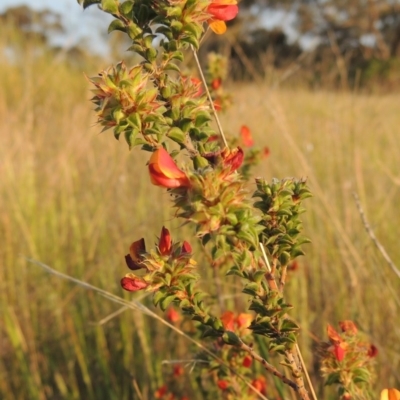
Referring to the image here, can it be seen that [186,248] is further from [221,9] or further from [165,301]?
[221,9]

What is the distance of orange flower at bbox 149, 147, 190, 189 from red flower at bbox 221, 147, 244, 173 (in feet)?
0.16

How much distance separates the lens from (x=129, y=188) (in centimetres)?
244

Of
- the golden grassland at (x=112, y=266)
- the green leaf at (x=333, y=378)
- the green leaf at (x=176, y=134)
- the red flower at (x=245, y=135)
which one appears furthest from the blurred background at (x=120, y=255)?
the green leaf at (x=176, y=134)

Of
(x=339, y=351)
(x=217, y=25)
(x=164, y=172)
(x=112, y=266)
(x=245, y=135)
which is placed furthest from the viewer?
(x=112, y=266)

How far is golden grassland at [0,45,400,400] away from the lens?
1.48 m

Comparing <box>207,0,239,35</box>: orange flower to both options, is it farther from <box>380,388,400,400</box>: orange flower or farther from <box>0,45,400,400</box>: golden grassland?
<box>0,45,400,400</box>: golden grassland

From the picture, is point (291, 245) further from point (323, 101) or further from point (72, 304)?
point (323, 101)

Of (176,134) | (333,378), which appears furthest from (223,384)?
(176,134)

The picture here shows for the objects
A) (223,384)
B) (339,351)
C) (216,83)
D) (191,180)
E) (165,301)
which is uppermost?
(216,83)

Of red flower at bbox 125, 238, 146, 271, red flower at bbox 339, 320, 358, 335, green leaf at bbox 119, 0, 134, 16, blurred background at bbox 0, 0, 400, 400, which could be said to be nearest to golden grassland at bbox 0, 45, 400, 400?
blurred background at bbox 0, 0, 400, 400

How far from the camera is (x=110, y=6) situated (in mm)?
539

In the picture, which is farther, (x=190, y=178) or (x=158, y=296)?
(x=158, y=296)

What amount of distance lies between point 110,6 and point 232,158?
20cm

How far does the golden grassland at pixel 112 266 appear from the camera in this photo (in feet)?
4.86
